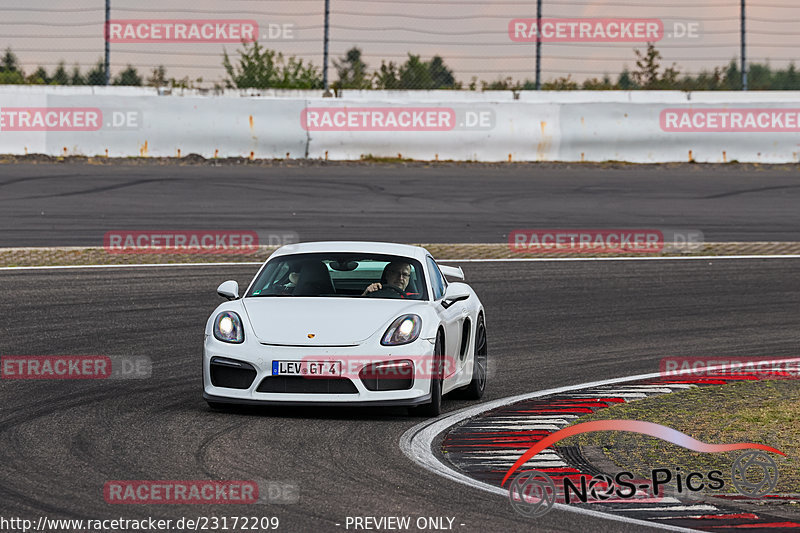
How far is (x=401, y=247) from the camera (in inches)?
417

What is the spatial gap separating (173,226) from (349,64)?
27.6 feet

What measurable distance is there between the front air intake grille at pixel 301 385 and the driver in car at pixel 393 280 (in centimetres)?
126

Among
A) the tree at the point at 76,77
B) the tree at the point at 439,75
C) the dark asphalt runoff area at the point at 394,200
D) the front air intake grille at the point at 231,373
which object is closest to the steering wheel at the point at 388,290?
the front air intake grille at the point at 231,373

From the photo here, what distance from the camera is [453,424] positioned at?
905cm

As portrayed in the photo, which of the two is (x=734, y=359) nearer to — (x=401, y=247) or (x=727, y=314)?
(x=727, y=314)

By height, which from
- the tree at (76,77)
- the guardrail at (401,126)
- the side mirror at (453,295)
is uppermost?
the tree at (76,77)

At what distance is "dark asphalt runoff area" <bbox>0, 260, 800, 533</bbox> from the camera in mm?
6805

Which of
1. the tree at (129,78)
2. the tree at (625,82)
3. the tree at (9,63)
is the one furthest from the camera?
the tree at (625,82)

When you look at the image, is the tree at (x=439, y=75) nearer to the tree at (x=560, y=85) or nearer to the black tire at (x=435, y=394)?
the tree at (x=560, y=85)

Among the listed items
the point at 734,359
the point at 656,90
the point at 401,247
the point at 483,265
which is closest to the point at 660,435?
the point at 401,247

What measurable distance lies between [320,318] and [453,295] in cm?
125

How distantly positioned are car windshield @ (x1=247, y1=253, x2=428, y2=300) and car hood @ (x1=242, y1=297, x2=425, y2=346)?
0.22m

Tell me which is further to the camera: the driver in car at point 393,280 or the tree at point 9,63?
the tree at point 9,63

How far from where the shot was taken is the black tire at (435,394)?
9.17 meters
